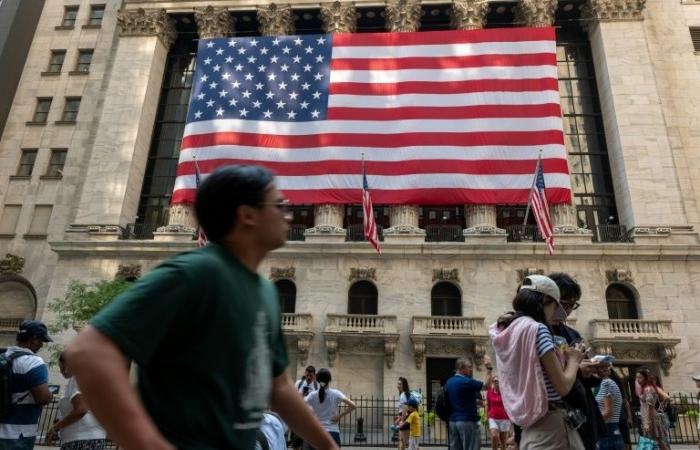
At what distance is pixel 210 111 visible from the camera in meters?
26.7

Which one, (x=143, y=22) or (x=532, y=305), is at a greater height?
(x=143, y=22)

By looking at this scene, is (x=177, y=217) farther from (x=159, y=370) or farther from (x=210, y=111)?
(x=159, y=370)

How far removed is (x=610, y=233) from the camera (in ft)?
81.2

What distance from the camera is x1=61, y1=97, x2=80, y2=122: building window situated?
3057 centimetres

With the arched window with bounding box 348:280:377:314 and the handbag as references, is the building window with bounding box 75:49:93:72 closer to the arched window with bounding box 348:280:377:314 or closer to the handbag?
the arched window with bounding box 348:280:377:314

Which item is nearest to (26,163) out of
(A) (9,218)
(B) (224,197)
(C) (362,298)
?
(A) (9,218)

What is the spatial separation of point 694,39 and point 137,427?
3541cm

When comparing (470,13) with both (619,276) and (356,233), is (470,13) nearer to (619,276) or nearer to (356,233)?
(356,233)

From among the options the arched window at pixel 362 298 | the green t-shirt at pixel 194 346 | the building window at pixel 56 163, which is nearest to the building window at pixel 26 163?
the building window at pixel 56 163

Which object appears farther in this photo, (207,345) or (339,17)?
(339,17)

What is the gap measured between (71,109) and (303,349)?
21851 millimetres

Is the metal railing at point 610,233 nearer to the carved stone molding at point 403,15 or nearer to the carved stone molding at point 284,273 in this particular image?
the carved stone molding at point 403,15

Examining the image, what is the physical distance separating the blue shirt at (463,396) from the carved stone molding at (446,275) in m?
14.8

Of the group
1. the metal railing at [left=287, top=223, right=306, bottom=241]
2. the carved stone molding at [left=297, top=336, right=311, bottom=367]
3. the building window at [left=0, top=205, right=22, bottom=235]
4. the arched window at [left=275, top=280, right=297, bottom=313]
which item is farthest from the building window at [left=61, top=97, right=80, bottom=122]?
the carved stone molding at [left=297, top=336, right=311, bottom=367]
